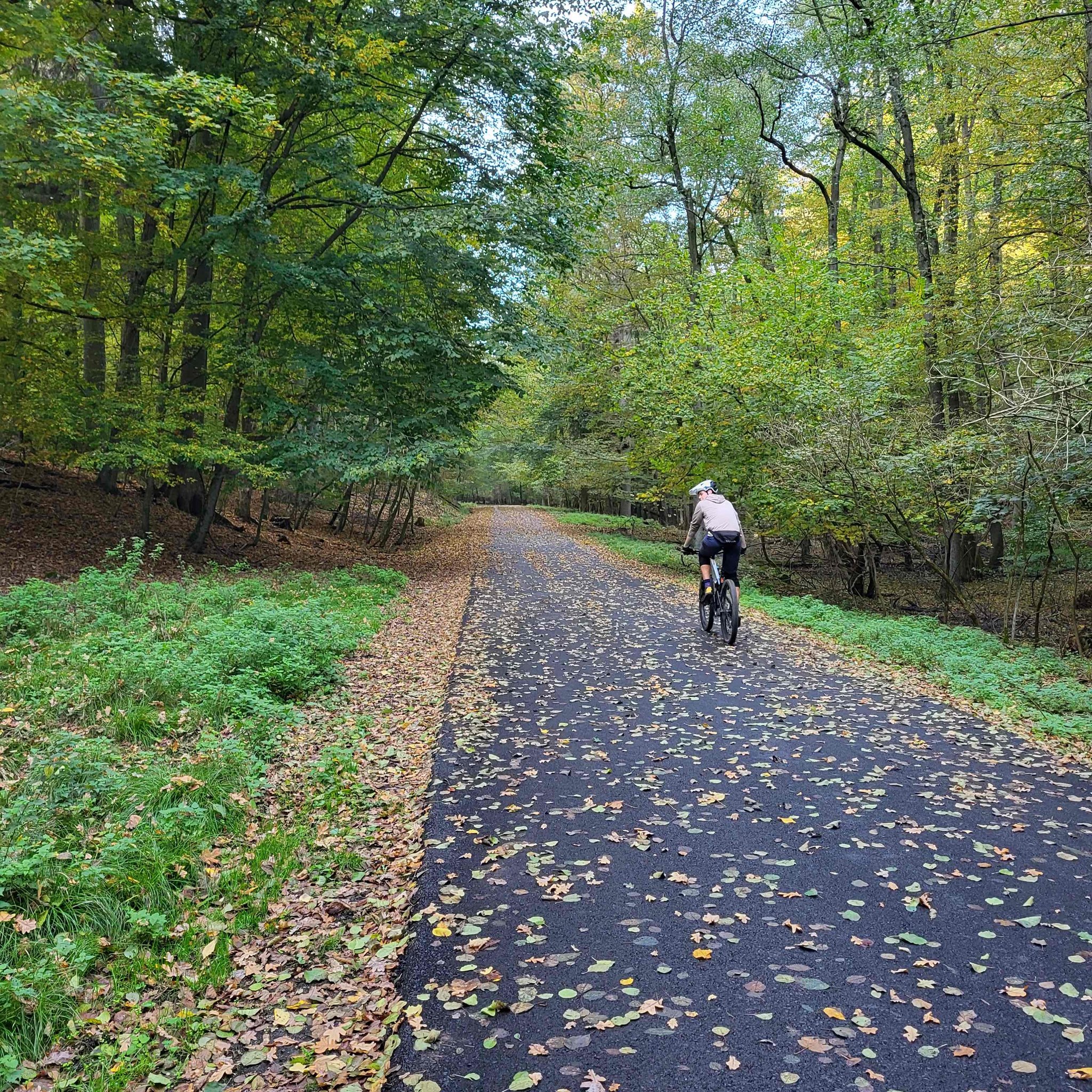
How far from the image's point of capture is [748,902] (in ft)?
10.7

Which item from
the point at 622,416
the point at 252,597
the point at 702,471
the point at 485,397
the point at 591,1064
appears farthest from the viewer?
the point at 622,416

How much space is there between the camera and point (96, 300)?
1043 cm

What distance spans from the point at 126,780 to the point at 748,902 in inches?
149

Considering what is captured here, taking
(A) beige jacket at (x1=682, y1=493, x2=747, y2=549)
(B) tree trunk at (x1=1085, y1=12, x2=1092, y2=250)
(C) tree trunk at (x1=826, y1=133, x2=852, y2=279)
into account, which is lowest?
(A) beige jacket at (x1=682, y1=493, x2=747, y2=549)

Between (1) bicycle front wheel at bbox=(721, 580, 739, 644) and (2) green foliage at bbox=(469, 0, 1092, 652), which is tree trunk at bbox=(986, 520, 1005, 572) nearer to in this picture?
(2) green foliage at bbox=(469, 0, 1092, 652)

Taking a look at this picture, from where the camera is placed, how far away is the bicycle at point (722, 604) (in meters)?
8.55

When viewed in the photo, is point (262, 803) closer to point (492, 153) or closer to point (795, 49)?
point (492, 153)

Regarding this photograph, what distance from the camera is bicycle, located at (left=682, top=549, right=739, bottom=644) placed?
8555 mm

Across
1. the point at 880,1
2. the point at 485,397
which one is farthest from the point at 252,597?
the point at 880,1

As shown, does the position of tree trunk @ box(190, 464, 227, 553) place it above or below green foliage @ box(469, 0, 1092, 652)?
below

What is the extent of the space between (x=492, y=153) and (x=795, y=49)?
893 centimetres

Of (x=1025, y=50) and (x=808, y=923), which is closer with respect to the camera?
(x=808, y=923)

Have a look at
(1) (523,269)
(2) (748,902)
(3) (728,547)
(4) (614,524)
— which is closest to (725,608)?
(3) (728,547)

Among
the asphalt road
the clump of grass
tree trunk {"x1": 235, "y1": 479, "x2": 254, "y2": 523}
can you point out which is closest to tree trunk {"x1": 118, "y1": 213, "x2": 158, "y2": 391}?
tree trunk {"x1": 235, "y1": 479, "x2": 254, "y2": 523}
